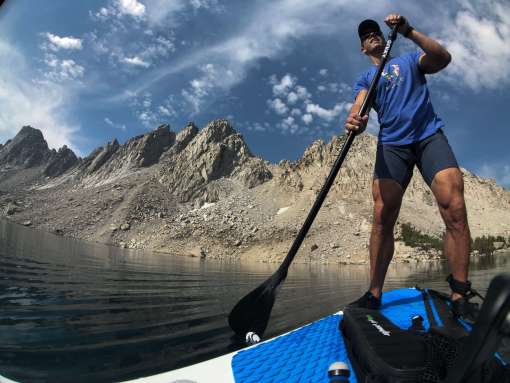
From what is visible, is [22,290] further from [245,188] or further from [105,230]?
[245,188]

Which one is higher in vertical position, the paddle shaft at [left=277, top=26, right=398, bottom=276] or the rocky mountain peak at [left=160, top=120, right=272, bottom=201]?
A: the rocky mountain peak at [left=160, top=120, right=272, bottom=201]

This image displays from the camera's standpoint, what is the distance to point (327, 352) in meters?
2.85

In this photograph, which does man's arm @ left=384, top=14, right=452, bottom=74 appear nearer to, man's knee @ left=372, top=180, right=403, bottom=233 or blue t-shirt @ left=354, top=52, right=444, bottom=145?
blue t-shirt @ left=354, top=52, right=444, bottom=145

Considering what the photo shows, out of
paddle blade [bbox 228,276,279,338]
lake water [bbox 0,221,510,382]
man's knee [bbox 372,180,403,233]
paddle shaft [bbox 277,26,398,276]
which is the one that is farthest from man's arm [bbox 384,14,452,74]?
lake water [bbox 0,221,510,382]

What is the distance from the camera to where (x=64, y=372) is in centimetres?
319

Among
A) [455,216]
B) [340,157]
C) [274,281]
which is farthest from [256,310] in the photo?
[455,216]

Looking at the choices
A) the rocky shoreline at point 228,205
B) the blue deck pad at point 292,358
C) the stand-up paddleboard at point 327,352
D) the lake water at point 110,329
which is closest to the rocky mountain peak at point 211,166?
the rocky shoreline at point 228,205

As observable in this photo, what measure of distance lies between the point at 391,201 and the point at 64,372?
3983 mm

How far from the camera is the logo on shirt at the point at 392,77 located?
13.8 feet

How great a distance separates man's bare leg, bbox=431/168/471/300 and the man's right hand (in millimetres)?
1032

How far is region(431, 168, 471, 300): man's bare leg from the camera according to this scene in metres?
3.28

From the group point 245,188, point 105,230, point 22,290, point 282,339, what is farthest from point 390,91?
point 245,188

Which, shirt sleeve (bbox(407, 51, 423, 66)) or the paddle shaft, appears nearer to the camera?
the paddle shaft

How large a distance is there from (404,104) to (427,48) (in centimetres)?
67
